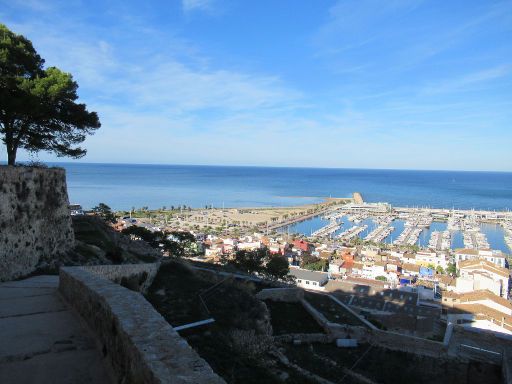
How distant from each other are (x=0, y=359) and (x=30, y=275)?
681 centimetres

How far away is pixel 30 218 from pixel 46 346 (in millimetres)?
7577

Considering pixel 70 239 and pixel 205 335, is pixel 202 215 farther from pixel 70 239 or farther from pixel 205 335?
pixel 205 335

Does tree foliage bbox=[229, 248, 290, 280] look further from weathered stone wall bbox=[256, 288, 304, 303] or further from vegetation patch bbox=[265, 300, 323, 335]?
vegetation patch bbox=[265, 300, 323, 335]

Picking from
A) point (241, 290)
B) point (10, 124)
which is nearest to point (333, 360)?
point (241, 290)

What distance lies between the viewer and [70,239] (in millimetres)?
13328

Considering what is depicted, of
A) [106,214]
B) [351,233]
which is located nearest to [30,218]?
[106,214]

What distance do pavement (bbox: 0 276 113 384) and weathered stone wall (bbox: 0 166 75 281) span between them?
3.47 metres

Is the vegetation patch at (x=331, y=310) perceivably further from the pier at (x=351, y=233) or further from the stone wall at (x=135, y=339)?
the pier at (x=351, y=233)

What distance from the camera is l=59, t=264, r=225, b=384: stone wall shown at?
9.99 feet

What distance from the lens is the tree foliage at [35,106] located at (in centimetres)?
1134

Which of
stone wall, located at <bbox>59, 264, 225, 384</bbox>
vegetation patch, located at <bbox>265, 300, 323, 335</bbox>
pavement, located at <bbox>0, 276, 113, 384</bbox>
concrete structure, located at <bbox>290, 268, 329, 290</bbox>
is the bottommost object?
concrete structure, located at <bbox>290, 268, 329, 290</bbox>

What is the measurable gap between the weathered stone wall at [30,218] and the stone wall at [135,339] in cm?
520

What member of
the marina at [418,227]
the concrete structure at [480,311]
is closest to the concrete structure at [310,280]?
the concrete structure at [480,311]

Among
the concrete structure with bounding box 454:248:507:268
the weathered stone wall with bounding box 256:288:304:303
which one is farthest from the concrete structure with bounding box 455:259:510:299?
the weathered stone wall with bounding box 256:288:304:303
